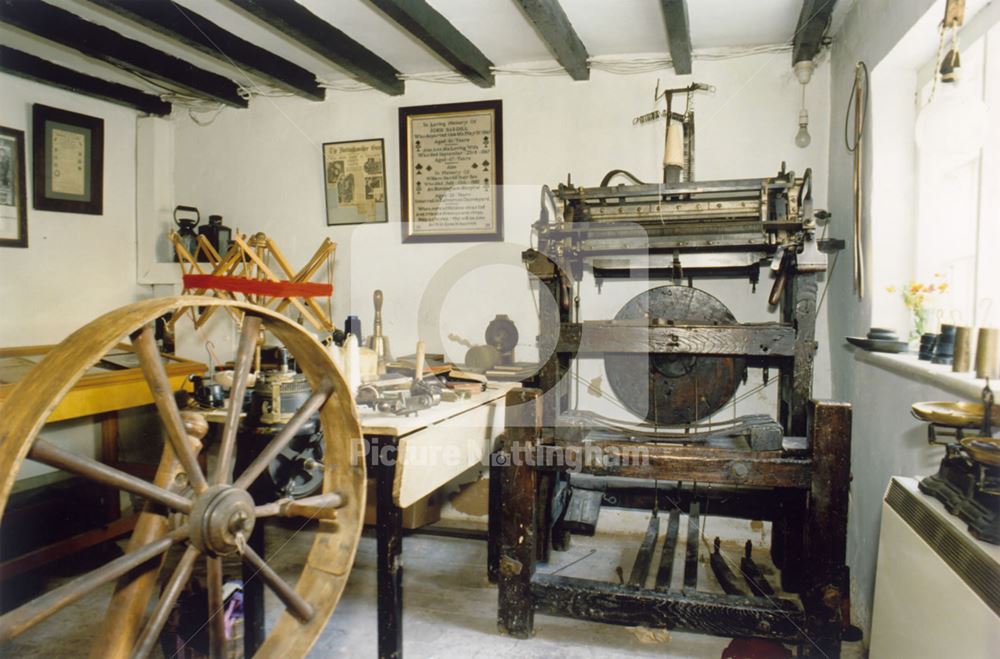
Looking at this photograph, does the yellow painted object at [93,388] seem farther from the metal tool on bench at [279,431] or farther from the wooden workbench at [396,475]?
the wooden workbench at [396,475]

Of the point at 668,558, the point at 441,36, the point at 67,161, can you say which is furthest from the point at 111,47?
the point at 668,558

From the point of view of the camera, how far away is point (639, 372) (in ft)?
11.4

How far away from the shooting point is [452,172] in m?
4.03

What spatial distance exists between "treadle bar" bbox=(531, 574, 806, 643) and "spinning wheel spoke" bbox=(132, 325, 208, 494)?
157cm

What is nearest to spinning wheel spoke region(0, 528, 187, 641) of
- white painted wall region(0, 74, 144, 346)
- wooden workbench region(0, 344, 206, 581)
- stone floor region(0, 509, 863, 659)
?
stone floor region(0, 509, 863, 659)

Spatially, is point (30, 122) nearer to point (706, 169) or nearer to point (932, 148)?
point (706, 169)

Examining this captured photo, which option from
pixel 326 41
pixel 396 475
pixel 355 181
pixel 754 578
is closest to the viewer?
pixel 396 475

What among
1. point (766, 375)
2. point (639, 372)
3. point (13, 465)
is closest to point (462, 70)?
point (639, 372)

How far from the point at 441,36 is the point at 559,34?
23.6 inches

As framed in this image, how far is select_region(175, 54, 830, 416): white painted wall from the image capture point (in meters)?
3.53

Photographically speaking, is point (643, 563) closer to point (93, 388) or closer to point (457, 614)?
point (457, 614)

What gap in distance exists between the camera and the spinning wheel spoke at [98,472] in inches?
42.5

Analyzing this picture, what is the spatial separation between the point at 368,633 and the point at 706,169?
2928mm

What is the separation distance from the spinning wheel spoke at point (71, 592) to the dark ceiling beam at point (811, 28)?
10.7ft
